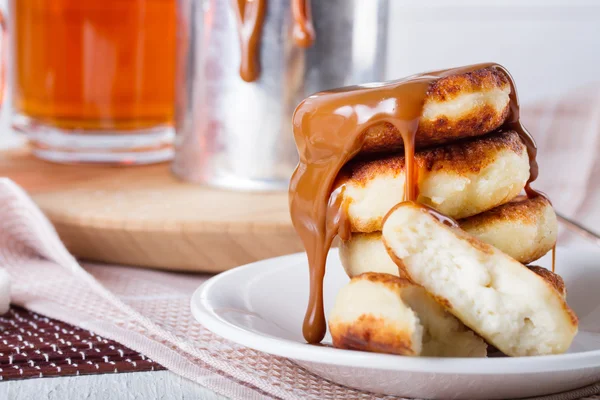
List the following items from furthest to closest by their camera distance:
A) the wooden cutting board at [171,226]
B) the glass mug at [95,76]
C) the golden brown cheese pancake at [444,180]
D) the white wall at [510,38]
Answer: the white wall at [510,38] → the glass mug at [95,76] → the wooden cutting board at [171,226] → the golden brown cheese pancake at [444,180]

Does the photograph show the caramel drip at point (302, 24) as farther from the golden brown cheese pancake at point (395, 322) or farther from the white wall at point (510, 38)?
the white wall at point (510, 38)

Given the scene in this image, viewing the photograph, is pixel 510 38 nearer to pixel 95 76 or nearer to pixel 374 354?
pixel 95 76

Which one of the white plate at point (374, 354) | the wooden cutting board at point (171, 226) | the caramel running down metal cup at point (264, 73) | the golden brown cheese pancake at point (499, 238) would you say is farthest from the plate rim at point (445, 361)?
the caramel running down metal cup at point (264, 73)

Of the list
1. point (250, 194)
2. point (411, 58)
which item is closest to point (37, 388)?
point (250, 194)

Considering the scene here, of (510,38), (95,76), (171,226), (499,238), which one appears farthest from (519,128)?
(510,38)

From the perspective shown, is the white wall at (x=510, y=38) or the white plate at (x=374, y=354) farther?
the white wall at (x=510, y=38)

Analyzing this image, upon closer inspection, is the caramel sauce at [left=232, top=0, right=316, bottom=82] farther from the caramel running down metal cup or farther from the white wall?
the white wall
